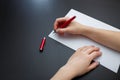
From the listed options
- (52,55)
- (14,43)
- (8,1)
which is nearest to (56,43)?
(52,55)

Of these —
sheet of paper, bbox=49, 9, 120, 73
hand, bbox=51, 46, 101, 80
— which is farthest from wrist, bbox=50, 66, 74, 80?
sheet of paper, bbox=49, 9, 120, 73

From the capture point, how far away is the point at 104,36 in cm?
81

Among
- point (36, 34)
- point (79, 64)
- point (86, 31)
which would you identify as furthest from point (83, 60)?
point (36, 34)

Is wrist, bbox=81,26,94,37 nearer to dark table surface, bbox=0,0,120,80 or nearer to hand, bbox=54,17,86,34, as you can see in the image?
hand, bbox=54,17,86,34

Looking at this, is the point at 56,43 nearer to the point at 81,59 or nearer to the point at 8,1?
the point at 81,59

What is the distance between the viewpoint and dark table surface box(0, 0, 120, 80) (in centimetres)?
75

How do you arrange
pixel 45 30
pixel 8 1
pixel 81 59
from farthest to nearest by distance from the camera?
1. pixel 8 1
2. pixel 45 30
3. pixel 81 59

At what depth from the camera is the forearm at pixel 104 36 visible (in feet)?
2.60

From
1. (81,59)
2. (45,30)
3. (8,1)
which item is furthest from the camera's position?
(8,1)

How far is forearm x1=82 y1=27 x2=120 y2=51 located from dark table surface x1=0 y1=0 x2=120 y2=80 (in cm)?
10

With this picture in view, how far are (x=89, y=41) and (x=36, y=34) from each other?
26 centimetres

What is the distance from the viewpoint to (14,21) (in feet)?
3.01

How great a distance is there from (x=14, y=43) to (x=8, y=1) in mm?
286

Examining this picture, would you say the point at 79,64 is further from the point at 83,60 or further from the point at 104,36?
the point at 104,36
